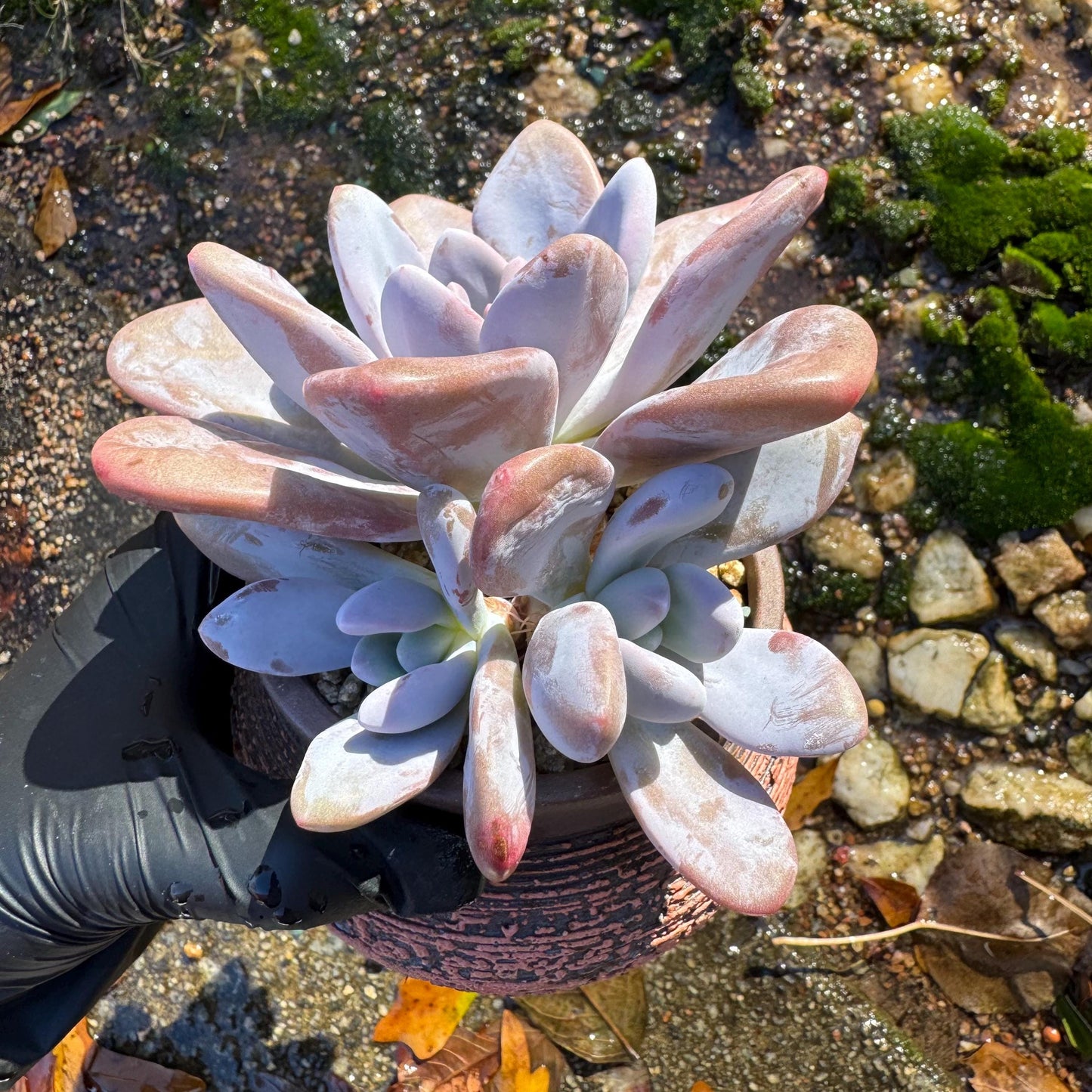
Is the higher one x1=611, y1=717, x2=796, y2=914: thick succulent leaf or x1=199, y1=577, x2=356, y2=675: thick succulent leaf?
x1=199, y1=577, x2=356, y2=675: thick succulent leaf

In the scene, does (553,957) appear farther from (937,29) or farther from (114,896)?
(937,29)

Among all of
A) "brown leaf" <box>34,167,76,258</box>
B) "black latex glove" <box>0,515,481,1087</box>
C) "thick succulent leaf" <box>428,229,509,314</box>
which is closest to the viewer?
"thick succulent leaf" <box>428,229,509,314</box>

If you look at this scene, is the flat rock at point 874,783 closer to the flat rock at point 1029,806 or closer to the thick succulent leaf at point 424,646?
the flat rock at point 1029,806

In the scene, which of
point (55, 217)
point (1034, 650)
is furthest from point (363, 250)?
point (55, 217)

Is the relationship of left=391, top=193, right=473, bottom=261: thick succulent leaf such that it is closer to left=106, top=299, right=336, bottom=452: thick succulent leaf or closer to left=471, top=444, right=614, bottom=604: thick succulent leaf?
left=106, top=299, right=336, bottom=452: thick succulent leaf

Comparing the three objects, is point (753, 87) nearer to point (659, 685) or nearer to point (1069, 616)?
point (1069, 616)

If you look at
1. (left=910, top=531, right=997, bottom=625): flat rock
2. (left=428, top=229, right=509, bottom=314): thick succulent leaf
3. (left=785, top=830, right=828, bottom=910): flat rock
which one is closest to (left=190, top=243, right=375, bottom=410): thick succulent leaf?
(left=428, top=229, right=509, bottom=314): thick succulent leaf
